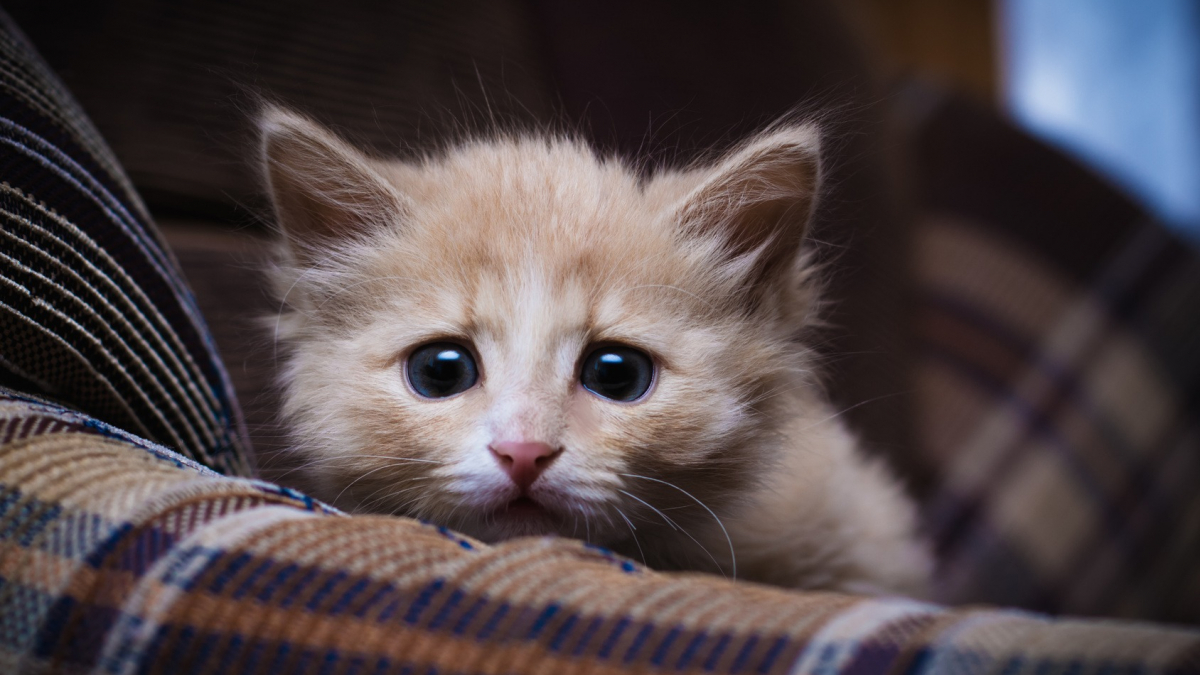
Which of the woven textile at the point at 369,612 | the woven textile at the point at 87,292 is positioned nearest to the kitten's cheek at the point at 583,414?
the woven textile at the point at 369,612

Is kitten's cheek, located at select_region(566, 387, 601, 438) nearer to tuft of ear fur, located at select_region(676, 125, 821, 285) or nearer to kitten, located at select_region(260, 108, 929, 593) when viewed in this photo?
kitten, located at select_region(260, 108, 929, 593)

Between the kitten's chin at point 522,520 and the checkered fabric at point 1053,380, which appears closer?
the kitten's chin at point 522,520

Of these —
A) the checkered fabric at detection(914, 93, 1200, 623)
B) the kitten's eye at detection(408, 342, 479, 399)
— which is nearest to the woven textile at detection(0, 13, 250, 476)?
the kitten's eye at detection(408, 342, 479, 399)

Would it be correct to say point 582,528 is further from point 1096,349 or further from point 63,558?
point 1096,349

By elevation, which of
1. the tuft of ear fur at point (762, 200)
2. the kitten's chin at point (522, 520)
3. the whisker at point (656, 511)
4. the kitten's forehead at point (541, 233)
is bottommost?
the kitten's chin at point (522, 520)

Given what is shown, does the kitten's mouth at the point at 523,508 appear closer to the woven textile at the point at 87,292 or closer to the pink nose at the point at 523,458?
the pink nose at the point at 523,458

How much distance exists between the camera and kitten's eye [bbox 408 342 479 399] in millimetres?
604

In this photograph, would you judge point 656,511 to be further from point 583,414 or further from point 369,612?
point 369,612

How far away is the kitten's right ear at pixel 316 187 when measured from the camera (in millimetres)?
619

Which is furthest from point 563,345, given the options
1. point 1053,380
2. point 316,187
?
point 1053,380

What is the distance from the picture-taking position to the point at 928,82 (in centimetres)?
202

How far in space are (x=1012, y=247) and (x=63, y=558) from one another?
1.92 m

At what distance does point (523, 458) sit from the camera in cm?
53

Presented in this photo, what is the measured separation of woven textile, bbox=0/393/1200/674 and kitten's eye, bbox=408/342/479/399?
19cm
